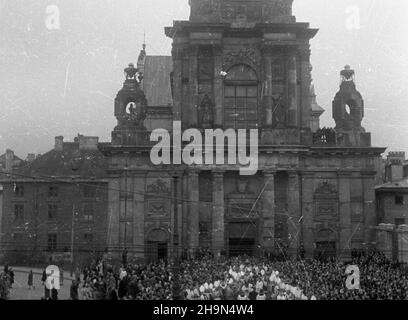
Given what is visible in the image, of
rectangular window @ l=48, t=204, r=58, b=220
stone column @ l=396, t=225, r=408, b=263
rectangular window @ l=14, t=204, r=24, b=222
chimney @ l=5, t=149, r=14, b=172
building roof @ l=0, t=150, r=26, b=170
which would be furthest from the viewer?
chimney @ l=5, t=149, r=14, b=172

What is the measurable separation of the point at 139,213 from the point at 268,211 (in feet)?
A: 24.9

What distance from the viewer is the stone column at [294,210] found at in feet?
123

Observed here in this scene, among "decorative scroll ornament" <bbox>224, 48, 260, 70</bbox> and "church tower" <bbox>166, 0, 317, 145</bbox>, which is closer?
"church tower" <bbox>166, 0, 317, 145</bbox>

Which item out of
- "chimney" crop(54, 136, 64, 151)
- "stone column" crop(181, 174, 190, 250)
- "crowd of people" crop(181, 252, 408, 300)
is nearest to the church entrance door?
"stone column" crop(181, 174, 190, 250)

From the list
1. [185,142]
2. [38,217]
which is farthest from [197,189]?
[38,217]

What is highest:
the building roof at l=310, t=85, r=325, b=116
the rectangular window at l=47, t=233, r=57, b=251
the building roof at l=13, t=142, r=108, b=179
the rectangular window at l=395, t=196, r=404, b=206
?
the building roof at l=310, t=85, r=325, b=116

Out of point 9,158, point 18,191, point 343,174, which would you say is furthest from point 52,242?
point 343,174

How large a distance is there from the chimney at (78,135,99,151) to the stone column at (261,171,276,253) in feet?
102

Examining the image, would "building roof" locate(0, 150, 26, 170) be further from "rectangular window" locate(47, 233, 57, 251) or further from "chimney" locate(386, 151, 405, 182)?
"chimney" locate(386, 151, 405, 182)

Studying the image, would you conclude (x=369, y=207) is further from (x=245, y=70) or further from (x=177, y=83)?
(x=177, y=83)

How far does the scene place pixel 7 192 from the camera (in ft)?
193

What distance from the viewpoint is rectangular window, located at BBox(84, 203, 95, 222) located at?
5941 centimetres

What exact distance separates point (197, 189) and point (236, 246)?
4.12m

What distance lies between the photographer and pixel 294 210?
38125 millimetres
